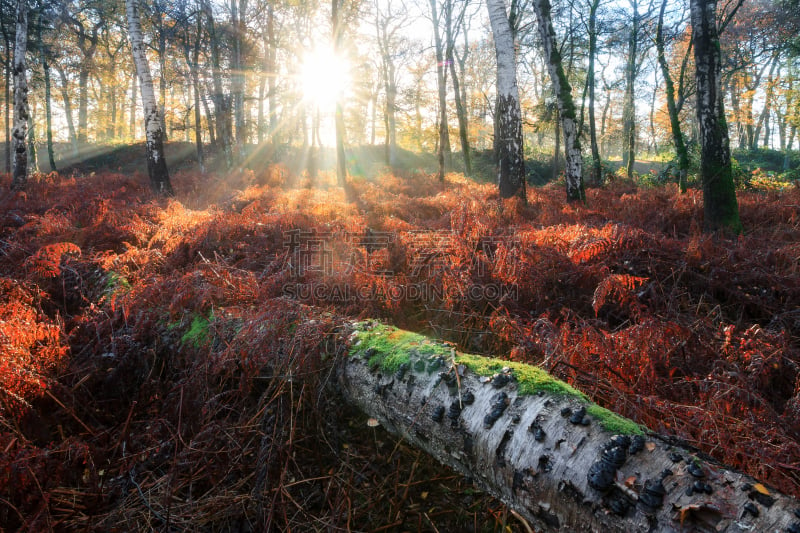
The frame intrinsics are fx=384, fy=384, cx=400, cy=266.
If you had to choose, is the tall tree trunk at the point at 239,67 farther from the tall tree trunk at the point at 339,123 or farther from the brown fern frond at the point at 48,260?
the brown fern frond at the point at 48,260

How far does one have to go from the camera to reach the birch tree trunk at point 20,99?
1148 cm

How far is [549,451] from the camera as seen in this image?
1.38 meters

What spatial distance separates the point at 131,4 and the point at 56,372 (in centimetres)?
1104

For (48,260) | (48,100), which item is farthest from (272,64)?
(48,260)

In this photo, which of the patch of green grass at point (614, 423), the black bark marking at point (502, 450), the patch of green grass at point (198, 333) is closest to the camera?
the patch of green grass at point (614, 423)

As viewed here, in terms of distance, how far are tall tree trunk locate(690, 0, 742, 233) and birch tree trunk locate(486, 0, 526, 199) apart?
3.31 meters

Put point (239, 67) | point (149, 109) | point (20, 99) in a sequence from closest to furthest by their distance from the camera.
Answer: point (149, 109), point (20, 99), point (239, 67)

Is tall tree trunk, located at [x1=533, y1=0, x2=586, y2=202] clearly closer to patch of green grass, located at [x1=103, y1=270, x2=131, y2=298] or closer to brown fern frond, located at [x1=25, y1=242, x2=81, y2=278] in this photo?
patch of green grass, located at [x1=103, y1=270, x2=131, y2=298]

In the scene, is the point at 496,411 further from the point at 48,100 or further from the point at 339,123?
the point at 48,100

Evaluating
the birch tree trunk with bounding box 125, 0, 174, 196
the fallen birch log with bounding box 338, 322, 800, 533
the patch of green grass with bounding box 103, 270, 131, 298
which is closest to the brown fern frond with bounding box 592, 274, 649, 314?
the fallen birch log with bounding box 338, 322, 800, 533

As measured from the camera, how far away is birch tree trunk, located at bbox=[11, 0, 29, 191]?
11.5 meters

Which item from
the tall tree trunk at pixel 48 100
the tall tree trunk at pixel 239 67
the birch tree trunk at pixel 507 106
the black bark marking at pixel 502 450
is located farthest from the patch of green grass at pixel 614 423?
the tall tree trunk at pixel 48 100

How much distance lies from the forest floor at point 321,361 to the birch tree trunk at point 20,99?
9805 mm

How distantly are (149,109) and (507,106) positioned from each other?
9136mm
